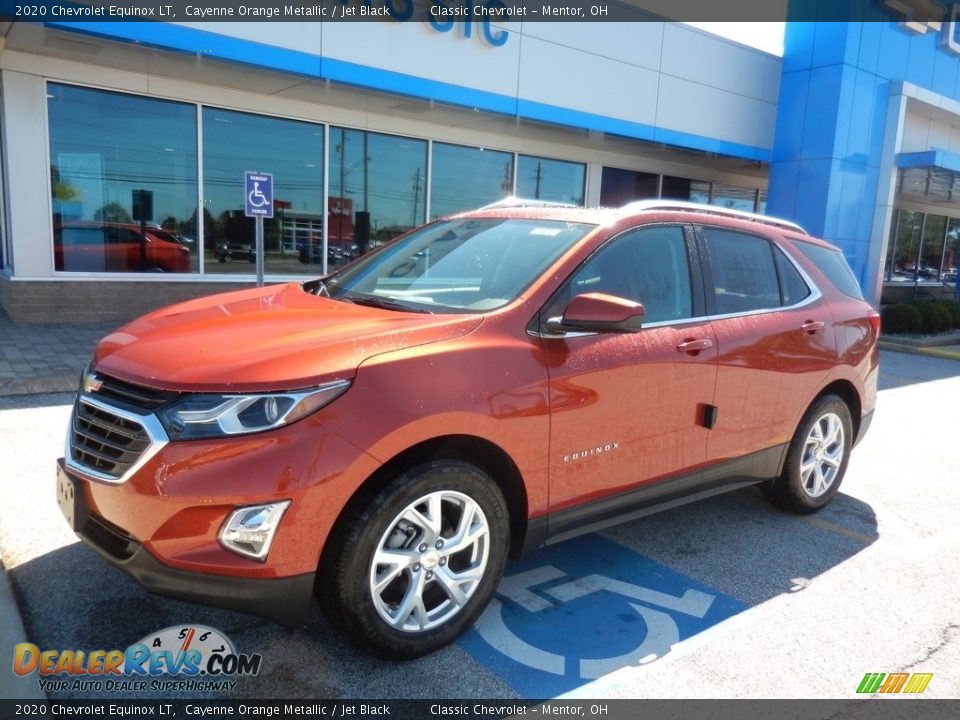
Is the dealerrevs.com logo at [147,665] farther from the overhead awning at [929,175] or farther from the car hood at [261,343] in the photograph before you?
the overhead awning at [929,175]

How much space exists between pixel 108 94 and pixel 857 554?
10478 mm

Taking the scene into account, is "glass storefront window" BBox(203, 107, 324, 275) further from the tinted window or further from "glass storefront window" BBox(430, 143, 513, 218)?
the tinted window

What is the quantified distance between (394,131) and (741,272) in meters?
9.40

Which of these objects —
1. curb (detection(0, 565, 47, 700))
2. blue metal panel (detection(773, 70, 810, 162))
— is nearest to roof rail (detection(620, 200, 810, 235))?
curb (detection(0, 565, 47, 700))

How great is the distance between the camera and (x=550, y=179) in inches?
585

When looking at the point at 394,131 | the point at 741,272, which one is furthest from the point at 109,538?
the point at 394,131

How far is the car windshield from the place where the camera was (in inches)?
130

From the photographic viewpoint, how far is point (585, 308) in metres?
3.01

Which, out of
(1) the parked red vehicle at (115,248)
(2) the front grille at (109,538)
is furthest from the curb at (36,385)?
(2) the front grille at (109,538)

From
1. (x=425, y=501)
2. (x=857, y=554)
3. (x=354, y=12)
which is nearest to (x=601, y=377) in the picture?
(x=425, y=501)

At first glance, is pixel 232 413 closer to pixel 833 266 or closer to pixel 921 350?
pixel 833 266

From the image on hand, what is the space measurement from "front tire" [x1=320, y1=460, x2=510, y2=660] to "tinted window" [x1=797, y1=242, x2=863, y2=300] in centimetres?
299

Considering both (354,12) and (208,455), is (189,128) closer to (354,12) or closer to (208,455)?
(354,12)

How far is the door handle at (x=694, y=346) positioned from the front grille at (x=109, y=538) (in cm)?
254
